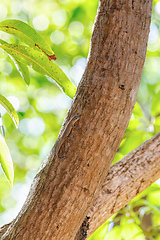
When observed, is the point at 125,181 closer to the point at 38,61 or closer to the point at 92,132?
the point at 92,132

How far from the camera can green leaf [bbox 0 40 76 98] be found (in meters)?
0.81

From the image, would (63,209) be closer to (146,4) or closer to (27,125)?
(146,4)

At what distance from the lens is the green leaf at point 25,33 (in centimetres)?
82

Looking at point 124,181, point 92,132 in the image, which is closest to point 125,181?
point 124,181

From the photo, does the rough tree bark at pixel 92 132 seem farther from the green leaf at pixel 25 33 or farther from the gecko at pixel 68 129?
the green leaf at pixel 25 33

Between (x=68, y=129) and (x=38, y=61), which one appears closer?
(x=68, y=129)

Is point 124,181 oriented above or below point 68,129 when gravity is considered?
below

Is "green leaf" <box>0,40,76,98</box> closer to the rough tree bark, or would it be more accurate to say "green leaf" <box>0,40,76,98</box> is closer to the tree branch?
the rough tree bark

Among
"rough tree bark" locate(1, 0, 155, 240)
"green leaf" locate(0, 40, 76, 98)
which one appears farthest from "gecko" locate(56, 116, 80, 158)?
"green leaf" locate(0, 40, 76, 98)

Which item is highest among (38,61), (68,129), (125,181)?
(38,61)

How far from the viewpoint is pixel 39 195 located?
0.62m

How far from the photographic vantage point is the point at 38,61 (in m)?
0.82

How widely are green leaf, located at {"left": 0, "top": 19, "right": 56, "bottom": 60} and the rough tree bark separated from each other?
192mm

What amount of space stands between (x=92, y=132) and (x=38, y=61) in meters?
0.33
